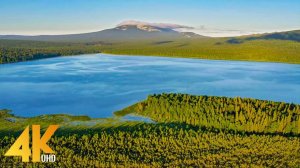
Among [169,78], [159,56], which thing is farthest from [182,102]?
[159,56]

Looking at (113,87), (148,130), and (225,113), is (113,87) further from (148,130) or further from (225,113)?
(148,130)

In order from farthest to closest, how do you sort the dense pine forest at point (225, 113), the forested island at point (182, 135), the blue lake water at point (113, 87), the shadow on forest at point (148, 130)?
the blue lake water at point (113, 87) < the dense pine forest at point (225, 113) < the shadow on forest at point (148, 130) < the forested island at point (182, 135)

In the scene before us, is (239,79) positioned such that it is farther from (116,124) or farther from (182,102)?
(116,124)

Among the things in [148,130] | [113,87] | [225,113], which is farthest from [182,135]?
[113,87]

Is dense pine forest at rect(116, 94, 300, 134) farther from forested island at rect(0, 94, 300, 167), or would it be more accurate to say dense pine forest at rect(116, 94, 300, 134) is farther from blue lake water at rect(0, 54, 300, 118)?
blue lake water at rect(0, 54, 300, 118)

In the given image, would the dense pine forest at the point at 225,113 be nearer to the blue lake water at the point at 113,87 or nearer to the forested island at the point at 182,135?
the forested island at the point at 182,135

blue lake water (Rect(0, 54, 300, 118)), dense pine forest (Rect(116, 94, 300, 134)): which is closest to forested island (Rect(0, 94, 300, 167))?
Answer: dense pine forest (Rect(116, 94, 300, 134))

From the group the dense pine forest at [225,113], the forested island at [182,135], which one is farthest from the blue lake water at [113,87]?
the dense pine forest at [225,113]

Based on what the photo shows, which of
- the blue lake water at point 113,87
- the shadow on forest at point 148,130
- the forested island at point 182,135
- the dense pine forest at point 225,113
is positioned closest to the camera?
the forested island at point 182,135
